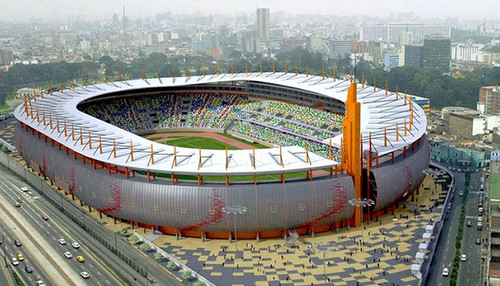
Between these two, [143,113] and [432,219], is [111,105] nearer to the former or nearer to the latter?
[143,113]

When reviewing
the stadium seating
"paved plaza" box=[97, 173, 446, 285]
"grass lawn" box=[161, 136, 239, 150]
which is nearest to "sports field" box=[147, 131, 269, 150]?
"grass lawn" box=[161, 136, 239, 150]

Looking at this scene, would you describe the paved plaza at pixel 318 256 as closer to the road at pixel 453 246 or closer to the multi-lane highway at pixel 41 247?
the road at pixel 453 246

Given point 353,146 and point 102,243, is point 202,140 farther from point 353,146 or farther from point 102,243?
point 353,146

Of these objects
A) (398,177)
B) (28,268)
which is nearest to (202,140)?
(398,177)

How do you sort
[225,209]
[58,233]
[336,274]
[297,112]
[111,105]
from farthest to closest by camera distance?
[111,105] → [297,112] → [58,233] → [225,209] → [336,274]

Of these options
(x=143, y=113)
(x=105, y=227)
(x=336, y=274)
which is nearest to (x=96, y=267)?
(x=105, y=227)

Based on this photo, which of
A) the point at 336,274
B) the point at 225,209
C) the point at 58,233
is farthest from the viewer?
the point at 58,233

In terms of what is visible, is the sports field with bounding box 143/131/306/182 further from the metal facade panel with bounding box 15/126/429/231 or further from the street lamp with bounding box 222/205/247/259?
the street lamp with bounding box 222/205/247/259
